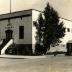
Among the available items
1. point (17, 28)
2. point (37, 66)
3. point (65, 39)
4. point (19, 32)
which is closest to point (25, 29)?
point (19, 32)

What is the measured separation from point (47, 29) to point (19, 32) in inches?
215

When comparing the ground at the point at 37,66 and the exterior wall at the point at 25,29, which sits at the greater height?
the exterior wall at the point at 25,29

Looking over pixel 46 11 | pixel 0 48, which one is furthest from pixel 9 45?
pixel 46 11

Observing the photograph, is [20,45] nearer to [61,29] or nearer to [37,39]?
[37,39]

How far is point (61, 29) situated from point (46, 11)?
14.0ft

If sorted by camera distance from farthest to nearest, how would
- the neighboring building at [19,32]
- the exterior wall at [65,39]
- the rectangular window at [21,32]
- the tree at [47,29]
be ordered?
the exterior wall at [65,39], the rectangular window at [21,32], the neighboring building at [19,32], the tree at [47,29]

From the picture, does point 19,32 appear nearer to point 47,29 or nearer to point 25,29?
point 25,29

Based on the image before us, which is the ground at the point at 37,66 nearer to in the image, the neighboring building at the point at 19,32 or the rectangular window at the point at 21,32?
the neighboring building at the point at 19,32

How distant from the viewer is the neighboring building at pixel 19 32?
44.5 meters

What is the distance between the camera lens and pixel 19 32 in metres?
46.4

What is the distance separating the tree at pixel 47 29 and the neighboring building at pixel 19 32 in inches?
36.1

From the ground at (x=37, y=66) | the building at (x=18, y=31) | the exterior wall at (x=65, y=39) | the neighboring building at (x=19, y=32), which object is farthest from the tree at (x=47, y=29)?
the ground at (x=37, y=66)

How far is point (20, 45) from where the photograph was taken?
1825 inches

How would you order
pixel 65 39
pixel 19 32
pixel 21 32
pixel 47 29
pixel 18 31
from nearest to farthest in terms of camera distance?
pixel 47 29, pixel 21 32, pixel 19 32, pixel 18 31, pixel 65 39
